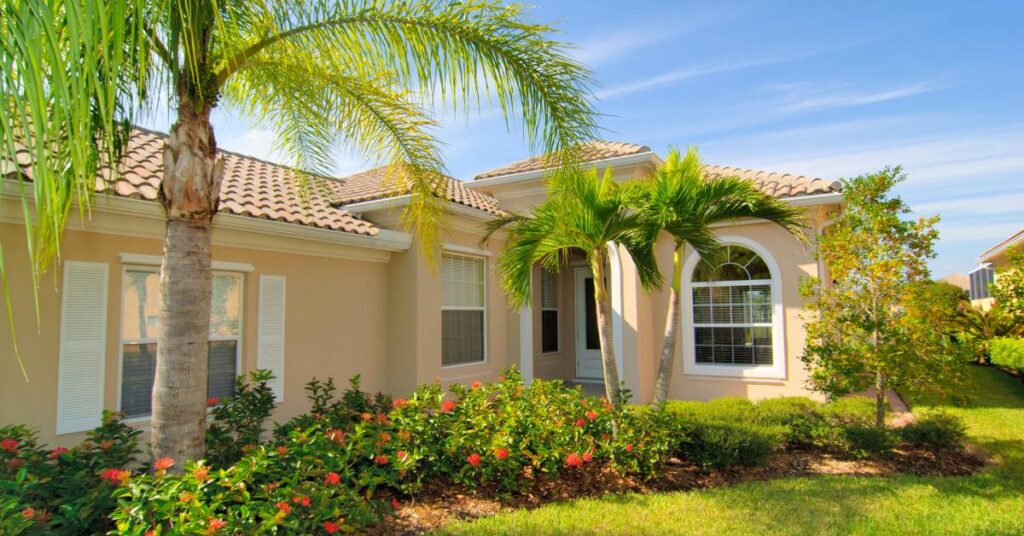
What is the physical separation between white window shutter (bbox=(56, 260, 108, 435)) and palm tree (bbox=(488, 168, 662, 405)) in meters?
4.70

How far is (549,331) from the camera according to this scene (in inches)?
560

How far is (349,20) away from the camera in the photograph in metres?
5.37

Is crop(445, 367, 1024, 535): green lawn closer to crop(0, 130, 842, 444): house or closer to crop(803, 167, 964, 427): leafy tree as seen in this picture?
crop(803, 167, 964, 427): leafy tree

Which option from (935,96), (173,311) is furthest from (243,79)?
(935,96)

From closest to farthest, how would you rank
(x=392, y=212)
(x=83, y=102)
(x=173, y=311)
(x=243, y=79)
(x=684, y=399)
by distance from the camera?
(x=83, y=102) → (x=173, y=311) → (x=243, y=79) → (x=392, y=212) → (x=684, y=399)


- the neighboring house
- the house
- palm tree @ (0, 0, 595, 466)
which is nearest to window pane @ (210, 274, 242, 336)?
the house

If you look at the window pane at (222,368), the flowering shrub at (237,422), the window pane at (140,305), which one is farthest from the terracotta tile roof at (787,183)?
the window pane at (140,305)

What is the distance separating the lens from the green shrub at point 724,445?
695 centimetres

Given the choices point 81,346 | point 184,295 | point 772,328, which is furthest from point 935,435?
point 81,346

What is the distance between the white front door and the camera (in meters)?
14.4

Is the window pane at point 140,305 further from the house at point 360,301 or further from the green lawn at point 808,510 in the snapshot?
the green lawn at point 808,510

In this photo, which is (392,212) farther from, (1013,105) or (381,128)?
(1013,105)

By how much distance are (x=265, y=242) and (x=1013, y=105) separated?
471 inches

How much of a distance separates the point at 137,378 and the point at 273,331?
5.96 ft
